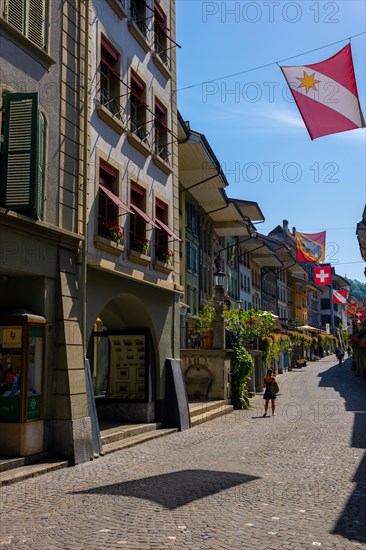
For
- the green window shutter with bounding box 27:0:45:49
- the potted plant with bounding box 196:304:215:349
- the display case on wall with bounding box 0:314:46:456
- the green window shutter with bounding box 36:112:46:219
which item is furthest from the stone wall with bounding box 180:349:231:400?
the green window shutter with bounding box 27:0:45:49

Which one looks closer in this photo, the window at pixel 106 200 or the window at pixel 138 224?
the window at pixel 106 200

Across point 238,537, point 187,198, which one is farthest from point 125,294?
point 187,198

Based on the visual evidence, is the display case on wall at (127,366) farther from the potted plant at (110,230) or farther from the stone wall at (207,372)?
the stone wall at (207,372)

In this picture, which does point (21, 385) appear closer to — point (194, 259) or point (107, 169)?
point (107, 169)

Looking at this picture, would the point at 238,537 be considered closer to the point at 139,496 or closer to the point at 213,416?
the point at 139,496

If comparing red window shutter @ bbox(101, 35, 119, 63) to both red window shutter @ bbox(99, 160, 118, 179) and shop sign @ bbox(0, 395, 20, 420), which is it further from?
shop sign @ bbox(0, 395, 20, 420)

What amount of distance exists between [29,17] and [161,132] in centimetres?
768

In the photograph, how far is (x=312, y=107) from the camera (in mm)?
12367

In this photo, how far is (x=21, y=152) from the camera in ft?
35.1

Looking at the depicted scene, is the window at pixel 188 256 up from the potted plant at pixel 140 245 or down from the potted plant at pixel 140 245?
up

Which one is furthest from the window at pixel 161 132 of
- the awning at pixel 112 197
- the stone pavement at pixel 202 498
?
the stone pavement at pixel 202 498

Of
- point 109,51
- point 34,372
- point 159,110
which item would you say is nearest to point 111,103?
point 109,51

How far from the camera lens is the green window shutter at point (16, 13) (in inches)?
433

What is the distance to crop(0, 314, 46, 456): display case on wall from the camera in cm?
1076
